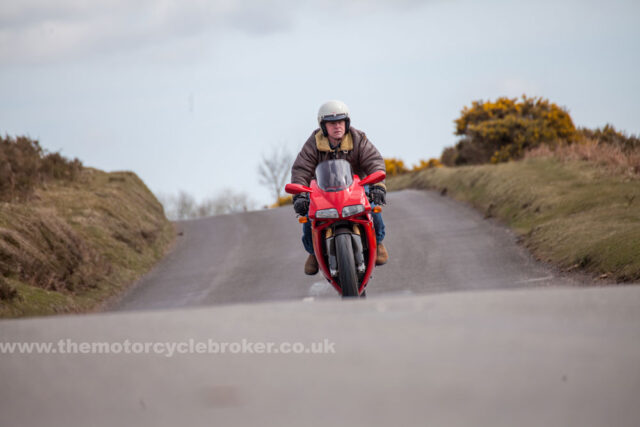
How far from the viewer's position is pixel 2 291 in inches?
439

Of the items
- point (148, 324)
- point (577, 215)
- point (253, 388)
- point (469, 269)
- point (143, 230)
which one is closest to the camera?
point (253, 388)

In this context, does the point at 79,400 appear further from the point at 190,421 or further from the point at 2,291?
the point at 2,291

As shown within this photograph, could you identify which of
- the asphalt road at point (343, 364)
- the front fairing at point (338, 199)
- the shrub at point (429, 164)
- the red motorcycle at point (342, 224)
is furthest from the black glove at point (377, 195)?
the shrub at point (429, 164)

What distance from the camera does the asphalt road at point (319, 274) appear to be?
44.7 feet

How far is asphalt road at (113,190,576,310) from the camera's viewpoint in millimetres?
13633

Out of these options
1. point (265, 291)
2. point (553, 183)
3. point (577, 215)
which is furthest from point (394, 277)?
point (553, 183)

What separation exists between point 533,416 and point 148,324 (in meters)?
2.97

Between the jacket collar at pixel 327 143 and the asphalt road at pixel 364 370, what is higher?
the jacket collar at pixel 327 143

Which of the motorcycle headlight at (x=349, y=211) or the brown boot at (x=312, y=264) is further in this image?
the brown boot at (x=312, y=264)

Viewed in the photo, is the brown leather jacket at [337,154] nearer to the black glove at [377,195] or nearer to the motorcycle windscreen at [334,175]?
the black glove at [377,195]

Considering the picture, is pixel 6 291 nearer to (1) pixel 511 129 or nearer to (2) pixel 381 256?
(2) pixel 381 256

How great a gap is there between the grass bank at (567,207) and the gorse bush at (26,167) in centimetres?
1154

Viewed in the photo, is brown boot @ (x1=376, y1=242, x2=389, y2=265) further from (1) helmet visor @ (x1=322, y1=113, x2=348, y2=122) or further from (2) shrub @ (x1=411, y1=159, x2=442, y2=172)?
(2) shrub @ (x1=411, y1=159, x2=442, y2=172)

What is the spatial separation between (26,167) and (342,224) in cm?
1590
